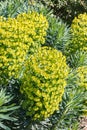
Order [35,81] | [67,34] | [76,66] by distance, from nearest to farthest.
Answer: [35,81] → [76,66] → [67,34]

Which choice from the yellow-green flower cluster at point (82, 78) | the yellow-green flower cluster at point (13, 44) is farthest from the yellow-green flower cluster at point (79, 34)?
the yellow-green flower cluster at point (13, 44)

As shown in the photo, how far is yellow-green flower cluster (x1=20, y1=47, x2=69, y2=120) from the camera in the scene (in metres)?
5.04

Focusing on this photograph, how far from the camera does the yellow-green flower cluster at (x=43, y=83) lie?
16.5 ft

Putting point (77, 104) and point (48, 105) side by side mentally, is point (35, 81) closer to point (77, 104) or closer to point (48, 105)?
point (48, 105)

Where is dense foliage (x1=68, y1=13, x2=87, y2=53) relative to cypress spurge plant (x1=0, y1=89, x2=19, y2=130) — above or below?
above

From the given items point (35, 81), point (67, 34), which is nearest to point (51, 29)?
point (67, 34)

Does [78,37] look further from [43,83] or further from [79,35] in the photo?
[43,83]

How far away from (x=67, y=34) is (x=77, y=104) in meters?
1.64

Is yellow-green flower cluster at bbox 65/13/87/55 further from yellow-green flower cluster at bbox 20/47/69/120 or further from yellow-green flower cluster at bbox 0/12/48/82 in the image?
yellow-green flower cluster at bbox 20/47/69/120

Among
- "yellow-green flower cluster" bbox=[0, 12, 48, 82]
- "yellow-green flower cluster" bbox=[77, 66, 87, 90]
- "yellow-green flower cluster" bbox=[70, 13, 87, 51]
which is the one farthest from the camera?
"yellow-green flower cluster" bbox=[70, 13, 87, 51]

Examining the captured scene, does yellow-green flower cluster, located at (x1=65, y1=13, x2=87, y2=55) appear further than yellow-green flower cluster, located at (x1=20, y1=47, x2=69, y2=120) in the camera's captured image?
Yes

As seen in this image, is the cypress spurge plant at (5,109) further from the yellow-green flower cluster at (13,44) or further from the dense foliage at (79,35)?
the dense foliage at (79,35)

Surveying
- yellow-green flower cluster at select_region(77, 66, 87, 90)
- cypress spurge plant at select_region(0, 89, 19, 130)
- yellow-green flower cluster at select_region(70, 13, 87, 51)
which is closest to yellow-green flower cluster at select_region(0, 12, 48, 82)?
cypress spurge plant at select_region(0, 89, 19, 130)

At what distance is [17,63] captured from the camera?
17.4 ft
